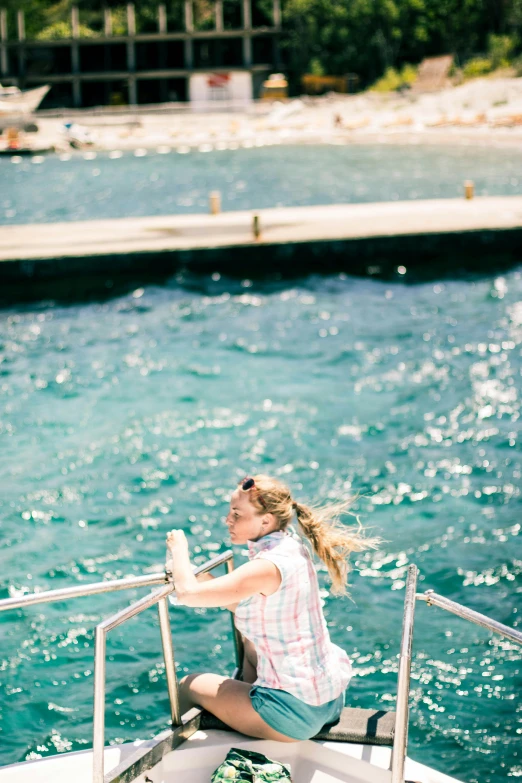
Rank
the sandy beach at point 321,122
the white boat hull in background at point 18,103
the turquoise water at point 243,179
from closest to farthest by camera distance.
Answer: the turquoise water at point 243,179
the sandy beach at point 321,122
the white boat hull in background at point 18,103

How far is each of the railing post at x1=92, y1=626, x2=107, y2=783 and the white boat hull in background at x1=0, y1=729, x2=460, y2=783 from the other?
A: 22 centimetres

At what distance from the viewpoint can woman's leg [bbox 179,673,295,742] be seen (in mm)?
3010

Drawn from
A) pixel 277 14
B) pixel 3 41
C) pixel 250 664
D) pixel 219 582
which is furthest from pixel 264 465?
pixel 3 41

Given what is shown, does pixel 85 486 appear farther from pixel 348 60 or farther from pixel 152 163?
pixel 348 60

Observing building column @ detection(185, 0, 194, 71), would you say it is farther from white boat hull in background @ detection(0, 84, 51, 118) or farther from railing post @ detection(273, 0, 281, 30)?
white boat hull in background @ detection(0, 84, 51, 118)

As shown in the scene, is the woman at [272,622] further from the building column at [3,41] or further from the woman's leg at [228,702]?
the building column at [3,41]

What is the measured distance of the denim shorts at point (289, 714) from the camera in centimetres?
296

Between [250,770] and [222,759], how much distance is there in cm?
22

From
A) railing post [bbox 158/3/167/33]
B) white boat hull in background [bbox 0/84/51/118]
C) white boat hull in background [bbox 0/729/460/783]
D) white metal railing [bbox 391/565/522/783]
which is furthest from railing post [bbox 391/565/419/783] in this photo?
railing post [bbox 158/3/167/33]

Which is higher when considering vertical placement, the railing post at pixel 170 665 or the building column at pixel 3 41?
the building column at pixel 3 41

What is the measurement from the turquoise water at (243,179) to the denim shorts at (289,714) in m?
19.4

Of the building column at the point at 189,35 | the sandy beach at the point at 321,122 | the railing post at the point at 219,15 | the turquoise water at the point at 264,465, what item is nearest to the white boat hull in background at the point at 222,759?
the turquoise water at the point at 264,465

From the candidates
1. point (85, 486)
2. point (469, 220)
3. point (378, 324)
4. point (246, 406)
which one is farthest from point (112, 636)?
point (469, 220)

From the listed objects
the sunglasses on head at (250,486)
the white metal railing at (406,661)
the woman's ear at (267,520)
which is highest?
the sunglasses on head at (250,486)
